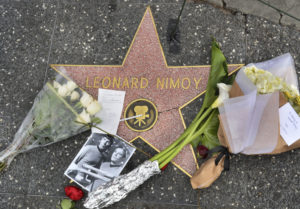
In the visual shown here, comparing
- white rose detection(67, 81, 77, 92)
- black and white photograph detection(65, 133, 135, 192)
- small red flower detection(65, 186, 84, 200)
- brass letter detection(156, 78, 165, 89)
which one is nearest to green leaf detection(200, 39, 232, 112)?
brass letter detection(156, 78, 165, 89)

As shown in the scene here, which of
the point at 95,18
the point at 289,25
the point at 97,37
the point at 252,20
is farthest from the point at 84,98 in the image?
the point at 289,25

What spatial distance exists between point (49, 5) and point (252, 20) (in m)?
1.59

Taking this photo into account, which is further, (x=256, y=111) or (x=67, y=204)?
(x=67, y=204)

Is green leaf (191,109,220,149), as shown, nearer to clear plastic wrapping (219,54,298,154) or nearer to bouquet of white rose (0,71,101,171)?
clear plastic wrapping (219,54,298,154)

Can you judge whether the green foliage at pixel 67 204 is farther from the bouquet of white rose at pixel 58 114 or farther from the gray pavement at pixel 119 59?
the bouquet of white rose at pixel 58 114

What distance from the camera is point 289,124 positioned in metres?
1.57

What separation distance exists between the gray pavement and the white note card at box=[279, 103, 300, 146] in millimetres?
314

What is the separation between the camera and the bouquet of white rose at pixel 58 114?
1725 mm

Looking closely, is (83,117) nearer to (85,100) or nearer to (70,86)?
(85,100)

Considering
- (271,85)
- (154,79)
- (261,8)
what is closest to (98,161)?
(154,79)

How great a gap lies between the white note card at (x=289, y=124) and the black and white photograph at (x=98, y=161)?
97 cm

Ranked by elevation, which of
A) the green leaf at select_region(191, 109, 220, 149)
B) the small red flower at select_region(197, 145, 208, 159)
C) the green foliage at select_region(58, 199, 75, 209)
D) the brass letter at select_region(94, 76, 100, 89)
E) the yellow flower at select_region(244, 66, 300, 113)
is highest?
the yellow flower at select_region(244, 66, 300, 113)

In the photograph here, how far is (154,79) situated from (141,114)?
0.27 meters

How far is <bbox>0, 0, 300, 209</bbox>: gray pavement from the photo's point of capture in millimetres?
1845
